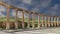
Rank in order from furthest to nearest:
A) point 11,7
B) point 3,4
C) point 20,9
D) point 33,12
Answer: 1. point 33,12
2. point 20,9
3. point 11,7
4. point 3,4

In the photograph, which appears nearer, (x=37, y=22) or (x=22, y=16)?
(x=22, y=16)

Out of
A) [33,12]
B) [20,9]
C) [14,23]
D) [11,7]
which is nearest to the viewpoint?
[11,7]

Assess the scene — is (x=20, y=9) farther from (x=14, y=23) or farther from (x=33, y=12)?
(x=33, y=12)

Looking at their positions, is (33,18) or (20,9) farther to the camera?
(33,18)

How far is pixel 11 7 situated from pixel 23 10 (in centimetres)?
599

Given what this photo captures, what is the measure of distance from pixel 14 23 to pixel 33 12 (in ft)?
39.4

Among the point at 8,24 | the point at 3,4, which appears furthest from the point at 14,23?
the point at 3,4

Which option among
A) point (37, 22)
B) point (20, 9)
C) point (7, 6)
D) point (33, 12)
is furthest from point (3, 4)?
point (37, 22)

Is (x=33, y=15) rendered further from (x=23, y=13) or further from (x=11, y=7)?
(x=11, y=7)

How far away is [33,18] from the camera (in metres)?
38.6

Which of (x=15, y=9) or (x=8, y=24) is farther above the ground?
(x=15, y=9)

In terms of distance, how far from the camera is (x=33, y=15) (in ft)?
125

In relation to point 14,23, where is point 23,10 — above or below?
above

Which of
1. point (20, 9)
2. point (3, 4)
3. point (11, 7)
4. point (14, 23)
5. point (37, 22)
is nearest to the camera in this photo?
point (3, 4)
